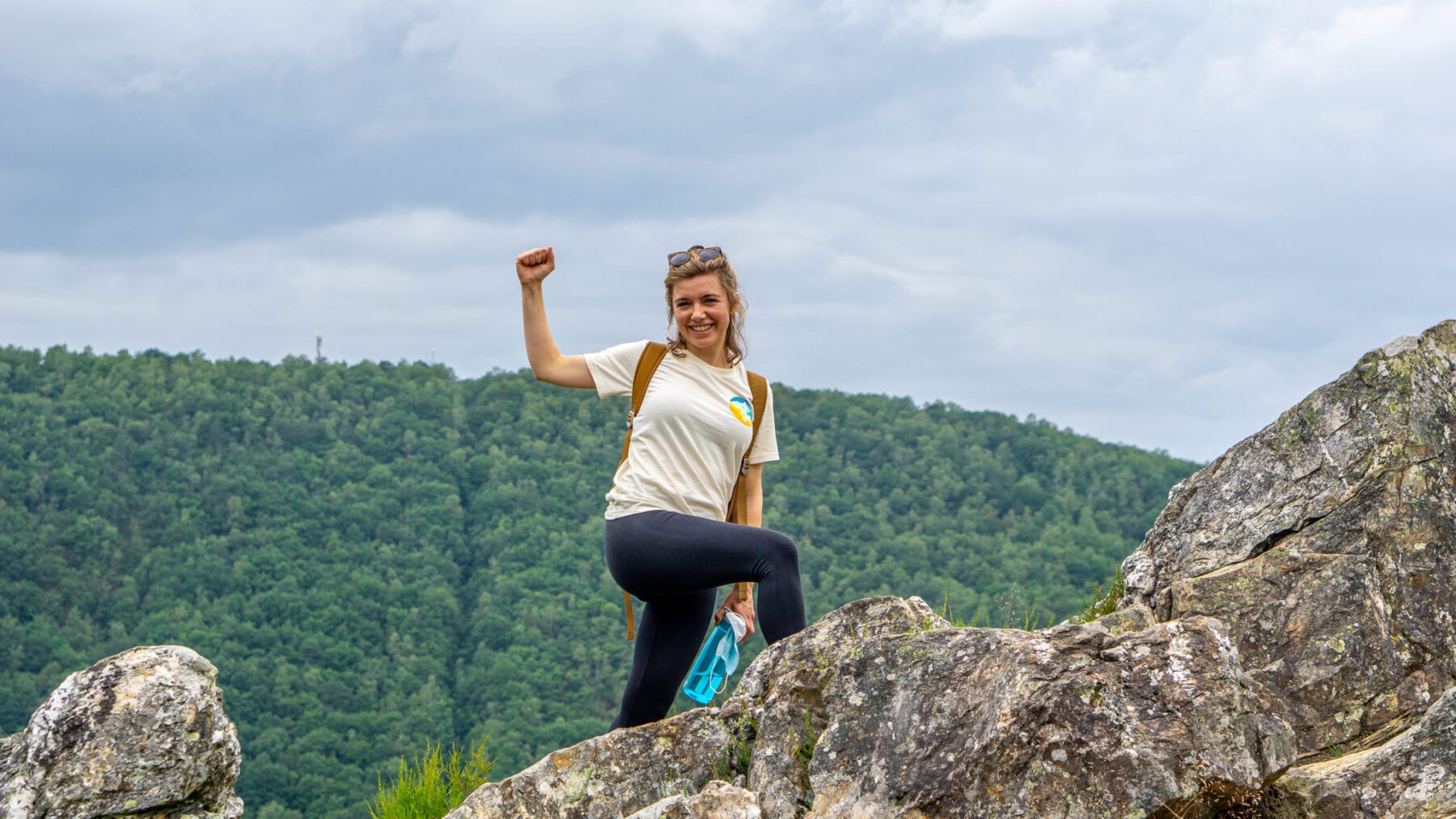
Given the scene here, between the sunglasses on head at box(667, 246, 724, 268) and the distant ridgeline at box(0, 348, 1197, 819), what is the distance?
1818 inches

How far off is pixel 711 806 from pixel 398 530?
82.6 metres

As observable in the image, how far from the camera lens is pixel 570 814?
5.39 metres

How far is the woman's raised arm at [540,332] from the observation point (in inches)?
211

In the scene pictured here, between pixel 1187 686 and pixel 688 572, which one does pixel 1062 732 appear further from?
pixel 688 572

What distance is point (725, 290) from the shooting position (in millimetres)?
5523

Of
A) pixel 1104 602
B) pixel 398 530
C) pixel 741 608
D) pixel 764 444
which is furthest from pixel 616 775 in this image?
pixel 398 530

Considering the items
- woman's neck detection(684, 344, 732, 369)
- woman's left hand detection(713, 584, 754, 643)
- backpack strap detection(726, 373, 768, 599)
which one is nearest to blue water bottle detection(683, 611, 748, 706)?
woman's left hand detection(713, 584, 754, 643)

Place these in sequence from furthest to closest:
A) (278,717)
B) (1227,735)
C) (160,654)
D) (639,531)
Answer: (278,717), (160,654), (639,531), (1227,735)

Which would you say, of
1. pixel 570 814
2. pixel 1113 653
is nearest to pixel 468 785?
pixel 570 814

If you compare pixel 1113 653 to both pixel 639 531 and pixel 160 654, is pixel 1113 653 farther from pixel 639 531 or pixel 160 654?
pixel 160 654

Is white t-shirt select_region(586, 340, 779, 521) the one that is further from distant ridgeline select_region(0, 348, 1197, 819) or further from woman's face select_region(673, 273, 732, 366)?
distant ridgeline select_region(0, 348, 1197, 819)

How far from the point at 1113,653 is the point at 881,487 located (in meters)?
82.0

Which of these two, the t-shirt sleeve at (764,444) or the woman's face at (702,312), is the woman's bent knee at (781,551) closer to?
the t-shirt sleeve at (764,444)

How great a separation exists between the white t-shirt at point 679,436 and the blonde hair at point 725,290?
0.12m
